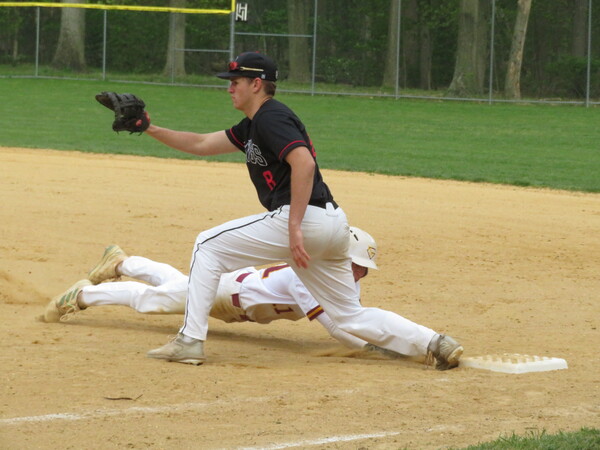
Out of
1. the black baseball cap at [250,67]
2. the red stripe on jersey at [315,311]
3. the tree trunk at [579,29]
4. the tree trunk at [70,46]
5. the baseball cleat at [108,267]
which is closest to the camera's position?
the black baseball cap at [250,67]

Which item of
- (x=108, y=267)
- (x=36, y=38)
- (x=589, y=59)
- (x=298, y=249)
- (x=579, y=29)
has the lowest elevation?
(x=108, y=267)

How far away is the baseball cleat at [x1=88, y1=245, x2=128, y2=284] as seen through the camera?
261 inches

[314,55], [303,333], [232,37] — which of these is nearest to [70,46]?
[232,37]

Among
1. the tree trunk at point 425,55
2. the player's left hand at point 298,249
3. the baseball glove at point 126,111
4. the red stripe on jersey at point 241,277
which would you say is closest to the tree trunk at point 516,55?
the tree trunk at point 425,55

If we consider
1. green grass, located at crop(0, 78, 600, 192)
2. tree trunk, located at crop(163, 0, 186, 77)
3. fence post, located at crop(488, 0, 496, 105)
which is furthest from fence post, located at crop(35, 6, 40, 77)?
fence post, located at crop(488, 0, 496, 105)

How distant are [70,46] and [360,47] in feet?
30.1

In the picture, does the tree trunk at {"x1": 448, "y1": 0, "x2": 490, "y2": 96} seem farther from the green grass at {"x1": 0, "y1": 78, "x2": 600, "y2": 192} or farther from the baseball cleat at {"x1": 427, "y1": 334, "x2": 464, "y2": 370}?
the baseball cleat at {"x1": 427, "y1": 334, "x2": 464, "y2": 370}

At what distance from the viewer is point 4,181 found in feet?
39.0

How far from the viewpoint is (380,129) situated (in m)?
20.6

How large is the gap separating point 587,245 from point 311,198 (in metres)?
4.97

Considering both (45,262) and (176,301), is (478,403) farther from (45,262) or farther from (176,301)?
(45,262)

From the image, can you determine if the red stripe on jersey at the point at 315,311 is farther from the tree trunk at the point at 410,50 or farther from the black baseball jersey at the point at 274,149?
the tree trunk at the point at 410,50

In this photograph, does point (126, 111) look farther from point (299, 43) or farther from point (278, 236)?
point (299, 43)

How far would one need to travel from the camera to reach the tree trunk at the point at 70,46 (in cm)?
3078
